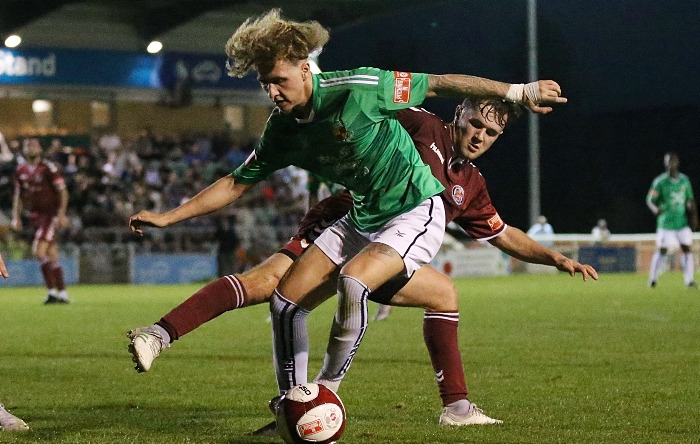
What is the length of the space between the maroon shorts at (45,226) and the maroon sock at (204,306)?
45.4 ft

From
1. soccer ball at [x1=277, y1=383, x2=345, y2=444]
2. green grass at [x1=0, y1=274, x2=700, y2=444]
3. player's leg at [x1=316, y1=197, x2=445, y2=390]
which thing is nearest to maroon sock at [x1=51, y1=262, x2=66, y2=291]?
green grass at [x1=0, y1=274, x2=700, y2=444]

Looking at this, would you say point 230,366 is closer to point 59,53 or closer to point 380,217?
point 380,217

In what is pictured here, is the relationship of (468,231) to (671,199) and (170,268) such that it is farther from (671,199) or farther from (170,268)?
(170,268)

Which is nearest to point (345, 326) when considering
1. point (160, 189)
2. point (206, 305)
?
point (206, 305)

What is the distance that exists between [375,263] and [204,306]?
0.86 metres

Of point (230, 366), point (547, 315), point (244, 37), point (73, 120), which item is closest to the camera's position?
point (244, 37)

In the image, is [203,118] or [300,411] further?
[203,118]

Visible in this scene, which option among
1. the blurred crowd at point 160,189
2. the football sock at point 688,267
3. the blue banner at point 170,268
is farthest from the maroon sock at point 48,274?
the football sock at point 688,267

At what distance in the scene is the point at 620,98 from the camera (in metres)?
59.5

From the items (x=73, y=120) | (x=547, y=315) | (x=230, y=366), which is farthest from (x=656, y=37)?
(x=230, y=366)

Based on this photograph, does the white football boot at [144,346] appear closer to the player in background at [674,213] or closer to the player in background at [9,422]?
the player in background at [9,422]

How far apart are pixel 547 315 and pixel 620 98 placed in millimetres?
46046

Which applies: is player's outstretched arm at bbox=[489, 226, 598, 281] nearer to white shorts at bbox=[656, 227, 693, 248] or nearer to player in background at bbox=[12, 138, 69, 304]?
player in background at bbox=[12, 138, 69, 304]

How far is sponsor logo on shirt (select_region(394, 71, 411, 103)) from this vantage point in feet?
17.9
